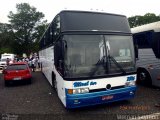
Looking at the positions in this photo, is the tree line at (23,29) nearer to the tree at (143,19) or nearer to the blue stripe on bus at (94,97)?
the tree at (143,19)

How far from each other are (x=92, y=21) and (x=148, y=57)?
4.63m

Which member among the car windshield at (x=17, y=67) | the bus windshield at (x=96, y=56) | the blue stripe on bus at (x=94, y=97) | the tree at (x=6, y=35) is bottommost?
the blue stripe on bus at (x=94, y=97)

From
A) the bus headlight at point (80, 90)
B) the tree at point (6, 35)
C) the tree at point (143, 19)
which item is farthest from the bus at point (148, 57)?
the tree at point (6, 35)

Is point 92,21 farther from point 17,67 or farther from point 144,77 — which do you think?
point 17,67

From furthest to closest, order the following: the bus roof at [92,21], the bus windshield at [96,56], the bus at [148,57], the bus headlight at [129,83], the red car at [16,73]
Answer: the red car at [16,73], the bus at [148,57], the bus headlight at [129,83], the bus roof at [92,21], the bus windshield at [96,56]

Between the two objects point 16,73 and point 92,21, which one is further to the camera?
point 16,73

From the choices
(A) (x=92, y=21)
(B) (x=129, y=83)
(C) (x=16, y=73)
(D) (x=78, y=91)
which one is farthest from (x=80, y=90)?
(C) (x=16, y=73)

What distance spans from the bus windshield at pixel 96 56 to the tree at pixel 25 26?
52.3 metres

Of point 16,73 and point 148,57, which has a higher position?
point 148,57

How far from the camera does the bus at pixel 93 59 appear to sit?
692 cm

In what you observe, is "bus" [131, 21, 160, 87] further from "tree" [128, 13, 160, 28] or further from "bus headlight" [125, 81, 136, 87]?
"tree" [128, 13, 160, 28]

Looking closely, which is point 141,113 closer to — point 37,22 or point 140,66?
point 140,66

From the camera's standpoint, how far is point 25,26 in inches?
2293

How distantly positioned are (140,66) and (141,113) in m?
4.89
